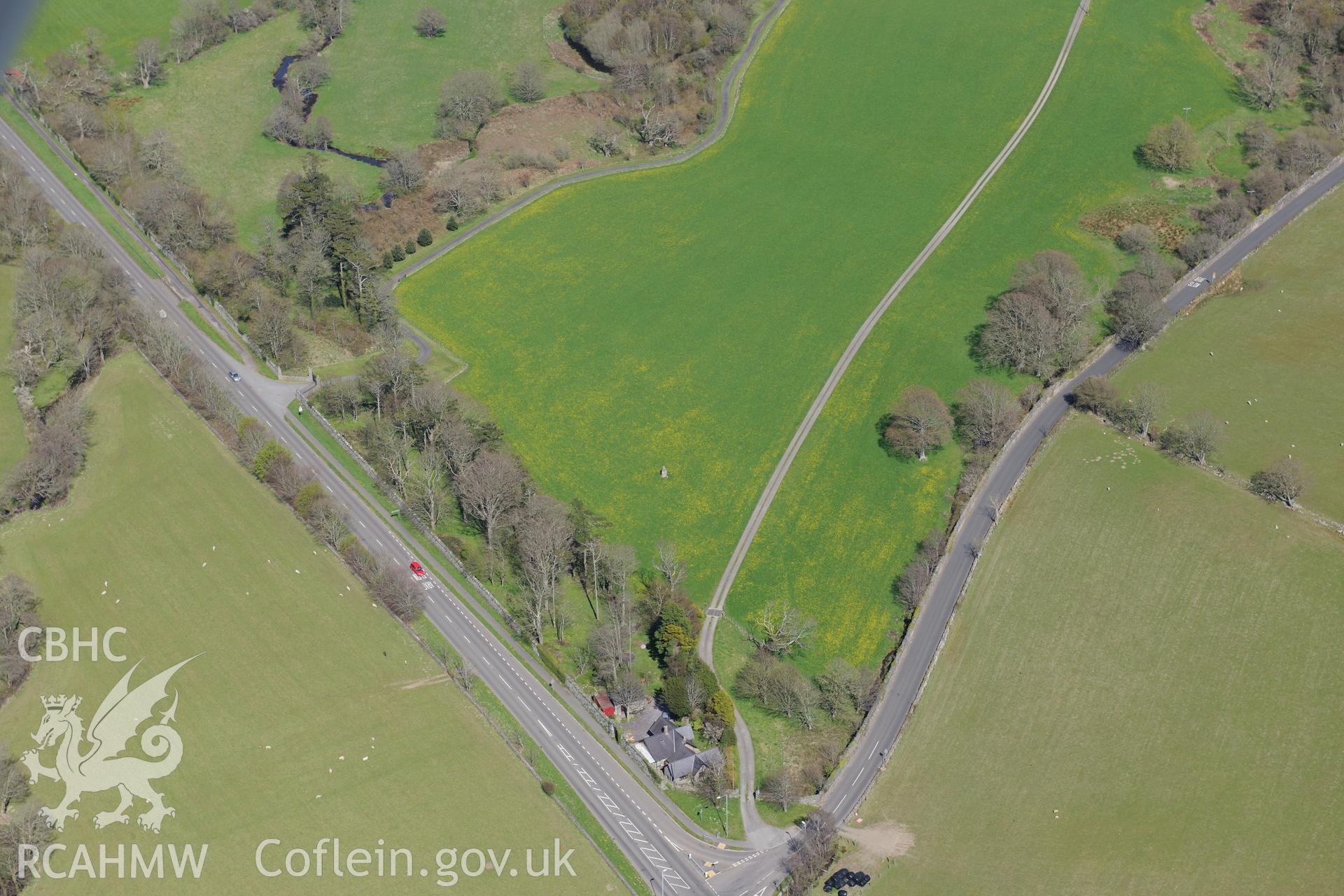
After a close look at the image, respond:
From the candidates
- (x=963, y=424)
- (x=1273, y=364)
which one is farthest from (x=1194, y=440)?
(x=963, y=424)

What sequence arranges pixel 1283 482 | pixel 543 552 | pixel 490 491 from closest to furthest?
pixel 543 552
pixel 490 491
pixel 1283 482

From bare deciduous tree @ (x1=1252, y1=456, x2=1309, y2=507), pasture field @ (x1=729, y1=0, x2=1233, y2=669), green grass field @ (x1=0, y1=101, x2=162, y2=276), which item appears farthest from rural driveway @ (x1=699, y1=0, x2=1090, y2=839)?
green grass field @ (x1=0, y1=101, x2=162, y2=276)

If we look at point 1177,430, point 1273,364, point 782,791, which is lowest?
point 782,791

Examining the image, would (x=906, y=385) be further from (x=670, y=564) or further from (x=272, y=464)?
(x=272, y=464)

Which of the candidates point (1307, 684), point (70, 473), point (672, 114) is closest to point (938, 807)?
point (1307, 684)

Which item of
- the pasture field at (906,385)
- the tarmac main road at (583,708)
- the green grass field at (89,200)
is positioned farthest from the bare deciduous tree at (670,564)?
the green grass field at (89,200)

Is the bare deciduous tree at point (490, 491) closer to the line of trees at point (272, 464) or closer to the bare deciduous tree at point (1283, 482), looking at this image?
the line of trees at point (272, 464)

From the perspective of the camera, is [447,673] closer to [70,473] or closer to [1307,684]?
[70,473]

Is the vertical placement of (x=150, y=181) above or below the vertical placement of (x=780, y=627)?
below

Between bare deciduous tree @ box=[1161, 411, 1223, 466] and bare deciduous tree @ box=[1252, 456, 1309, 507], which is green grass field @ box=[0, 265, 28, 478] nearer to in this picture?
bare deciduous tree @ box=[1161, 411, 1223, 466]
